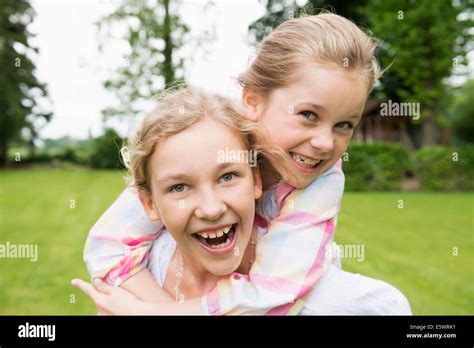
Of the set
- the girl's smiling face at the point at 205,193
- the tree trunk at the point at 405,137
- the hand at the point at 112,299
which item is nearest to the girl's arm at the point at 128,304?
the hand at the point at 112,299

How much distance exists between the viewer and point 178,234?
1146 millimetres

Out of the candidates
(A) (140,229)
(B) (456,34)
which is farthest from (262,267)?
(B) (456,34)

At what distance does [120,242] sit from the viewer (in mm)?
1240

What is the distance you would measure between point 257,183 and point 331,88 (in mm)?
264

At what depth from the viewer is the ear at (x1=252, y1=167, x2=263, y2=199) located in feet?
3.87

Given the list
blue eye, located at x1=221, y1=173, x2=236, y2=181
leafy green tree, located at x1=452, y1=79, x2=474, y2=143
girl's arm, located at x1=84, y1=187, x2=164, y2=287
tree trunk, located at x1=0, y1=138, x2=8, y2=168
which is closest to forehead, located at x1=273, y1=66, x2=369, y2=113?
blue eye, located at x1=221, y1=173, x2=236, y2=181

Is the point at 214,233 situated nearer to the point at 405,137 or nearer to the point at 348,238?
the point at 348,238

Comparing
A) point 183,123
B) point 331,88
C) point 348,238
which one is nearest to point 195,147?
point 183,123

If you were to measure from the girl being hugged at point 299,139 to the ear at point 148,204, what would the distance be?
0.46 ft

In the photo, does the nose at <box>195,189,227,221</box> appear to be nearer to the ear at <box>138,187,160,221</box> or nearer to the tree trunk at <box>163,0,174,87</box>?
the ear at <box>138,187,160,221</box>

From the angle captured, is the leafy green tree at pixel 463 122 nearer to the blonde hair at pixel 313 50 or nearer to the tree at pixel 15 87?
the tree at pixel 15 87
